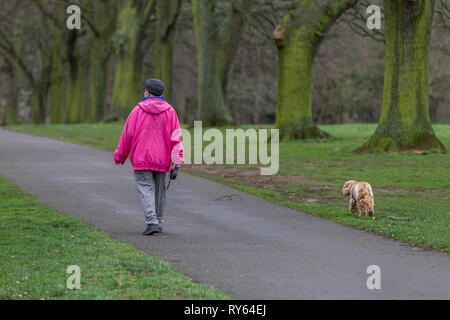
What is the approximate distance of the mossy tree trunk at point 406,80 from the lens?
20.6 m

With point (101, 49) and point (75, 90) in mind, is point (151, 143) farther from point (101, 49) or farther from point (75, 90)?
point (75, 90)

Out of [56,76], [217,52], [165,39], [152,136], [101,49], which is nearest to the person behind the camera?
[152,136]

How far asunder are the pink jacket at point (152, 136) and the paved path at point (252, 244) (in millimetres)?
906

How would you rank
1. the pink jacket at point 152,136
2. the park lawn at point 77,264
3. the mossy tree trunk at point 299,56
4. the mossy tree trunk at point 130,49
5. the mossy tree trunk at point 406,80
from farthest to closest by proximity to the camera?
the mossy tree trunk at point 130,49
the mossy tree trunk at point 299,56
the mossy tree trunk at point 406,80
the pink jacket at point 152,136
the park lawn at point 77,264

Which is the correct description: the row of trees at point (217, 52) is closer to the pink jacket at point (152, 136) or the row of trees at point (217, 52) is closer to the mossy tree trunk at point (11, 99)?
the mossy tree trunk at point (11, 99)

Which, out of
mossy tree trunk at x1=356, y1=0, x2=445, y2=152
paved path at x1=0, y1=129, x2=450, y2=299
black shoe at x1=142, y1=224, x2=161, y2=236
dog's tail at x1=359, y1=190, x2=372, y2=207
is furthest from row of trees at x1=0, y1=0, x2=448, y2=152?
black shoe at x1=142, y1=224, x2=161, y2=236

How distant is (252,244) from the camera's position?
9.05 m

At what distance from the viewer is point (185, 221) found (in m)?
10.8

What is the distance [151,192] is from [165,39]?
29464 millimetres

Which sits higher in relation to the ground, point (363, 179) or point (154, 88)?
point (154, 88)

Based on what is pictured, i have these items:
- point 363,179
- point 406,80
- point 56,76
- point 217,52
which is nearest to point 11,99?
point 56,76

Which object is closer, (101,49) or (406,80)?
(406,80)

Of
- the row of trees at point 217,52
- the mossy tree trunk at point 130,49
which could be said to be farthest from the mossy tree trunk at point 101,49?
the mossy tree trunk at point 130,49
